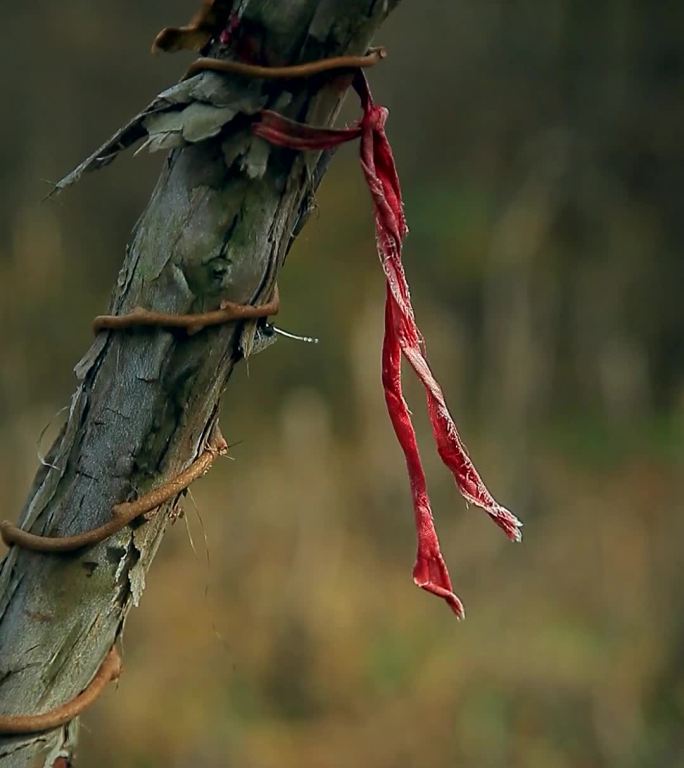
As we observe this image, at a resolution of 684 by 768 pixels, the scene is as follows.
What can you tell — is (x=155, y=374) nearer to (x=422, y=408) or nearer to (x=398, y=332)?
(x=398, y=332)

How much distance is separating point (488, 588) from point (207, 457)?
91.0 inches

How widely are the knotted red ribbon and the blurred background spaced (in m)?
0.79

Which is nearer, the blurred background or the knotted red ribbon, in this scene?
the knotted red ribbon

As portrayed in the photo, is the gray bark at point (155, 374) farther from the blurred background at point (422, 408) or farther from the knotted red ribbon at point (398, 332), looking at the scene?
the blurred background at point (422, 408)

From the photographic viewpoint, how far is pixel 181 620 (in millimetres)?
2930

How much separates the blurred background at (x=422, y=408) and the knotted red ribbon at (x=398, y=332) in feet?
2.60

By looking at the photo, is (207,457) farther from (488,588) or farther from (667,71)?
(667,71)

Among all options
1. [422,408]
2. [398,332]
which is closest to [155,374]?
[398,332]

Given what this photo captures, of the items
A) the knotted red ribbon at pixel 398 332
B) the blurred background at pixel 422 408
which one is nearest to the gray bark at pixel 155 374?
the knotted red ribbon at pixel 398 332

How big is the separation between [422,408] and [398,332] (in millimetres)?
2699

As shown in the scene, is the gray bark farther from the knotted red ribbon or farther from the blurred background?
the blurred background

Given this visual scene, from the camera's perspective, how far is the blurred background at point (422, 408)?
8.78 feet

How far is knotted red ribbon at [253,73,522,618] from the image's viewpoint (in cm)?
72

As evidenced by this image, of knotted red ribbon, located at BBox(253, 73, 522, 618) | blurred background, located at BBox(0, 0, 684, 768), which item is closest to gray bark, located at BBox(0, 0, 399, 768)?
knotted red ribbon, located at BBox(253, 73, 522, 618)
